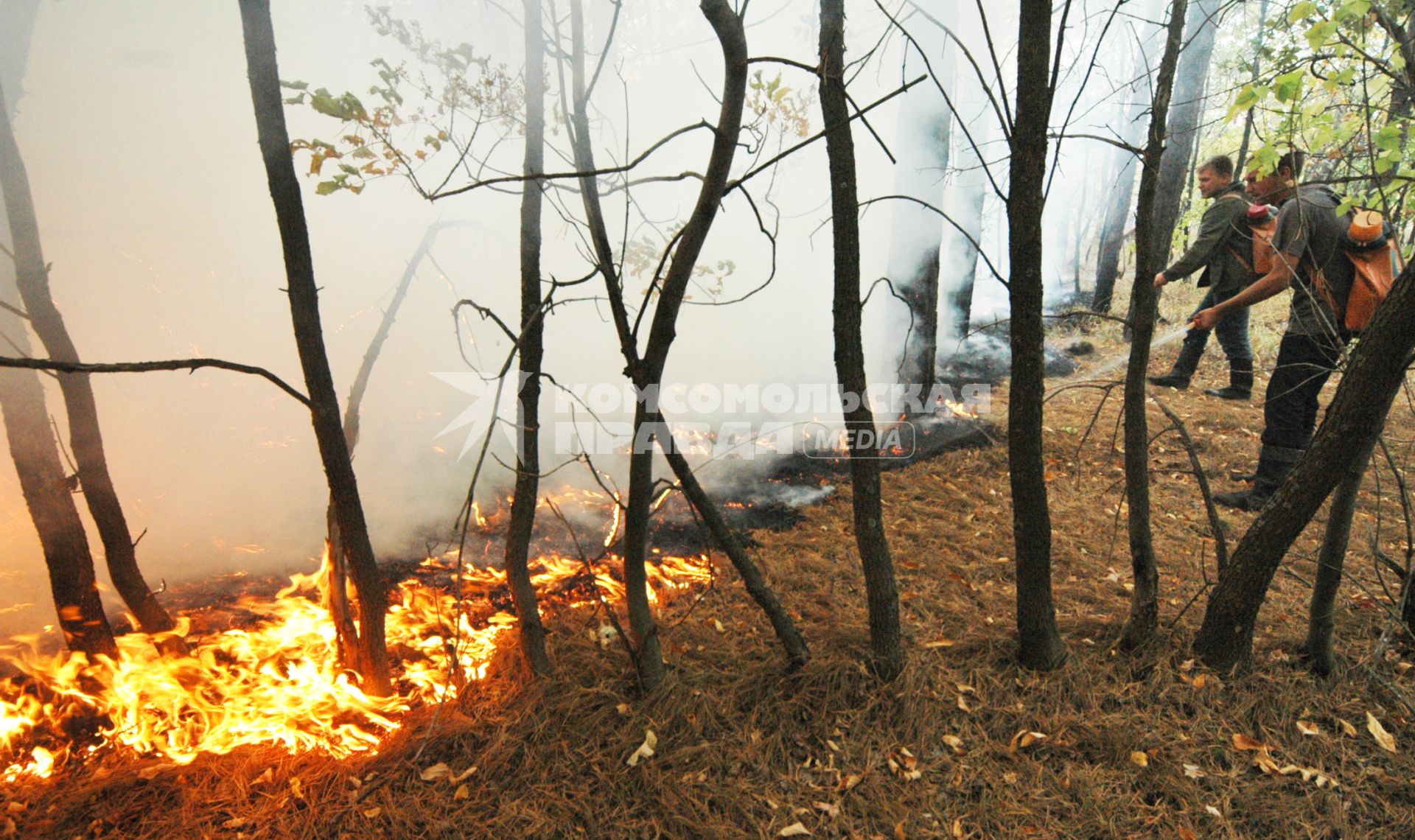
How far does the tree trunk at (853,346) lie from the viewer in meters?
2.25

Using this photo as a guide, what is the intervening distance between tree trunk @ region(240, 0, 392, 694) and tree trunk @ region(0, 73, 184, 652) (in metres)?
1.15

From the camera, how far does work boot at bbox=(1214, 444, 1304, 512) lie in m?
4.42

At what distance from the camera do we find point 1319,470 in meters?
2.43

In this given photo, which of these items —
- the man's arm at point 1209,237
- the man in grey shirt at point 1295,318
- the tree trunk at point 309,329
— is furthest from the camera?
the man's arm at point 1209,237

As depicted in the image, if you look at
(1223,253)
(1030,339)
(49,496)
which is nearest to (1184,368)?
(1223,253)

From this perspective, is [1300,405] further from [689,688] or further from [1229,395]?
[689,688]

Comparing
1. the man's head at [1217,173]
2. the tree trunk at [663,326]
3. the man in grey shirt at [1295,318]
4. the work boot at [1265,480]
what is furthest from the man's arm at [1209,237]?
the tree trunk at [663,326]

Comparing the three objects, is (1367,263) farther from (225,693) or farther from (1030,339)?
(225,693)

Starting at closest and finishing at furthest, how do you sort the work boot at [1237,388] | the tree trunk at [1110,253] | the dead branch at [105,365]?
the dead branch at [105,365] < the work boot at [1237,388] < the tree trunk at [1110,253]

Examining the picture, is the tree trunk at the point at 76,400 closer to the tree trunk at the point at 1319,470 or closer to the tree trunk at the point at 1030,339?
the tree trunk at the point at 1030,339

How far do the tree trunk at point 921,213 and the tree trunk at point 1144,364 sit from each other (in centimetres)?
395

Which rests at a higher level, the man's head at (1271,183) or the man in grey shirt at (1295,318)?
the man's head at (1271,183)

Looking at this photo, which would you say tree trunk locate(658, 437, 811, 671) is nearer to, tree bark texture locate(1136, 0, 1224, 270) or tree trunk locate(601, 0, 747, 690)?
tree trunk locate(601, 0, 747, 690)

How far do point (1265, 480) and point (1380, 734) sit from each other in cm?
253
